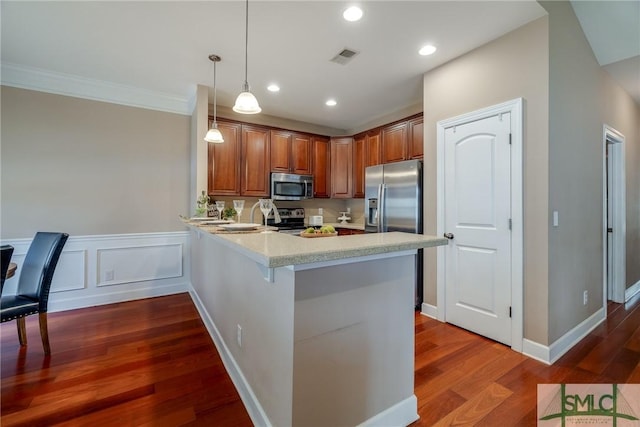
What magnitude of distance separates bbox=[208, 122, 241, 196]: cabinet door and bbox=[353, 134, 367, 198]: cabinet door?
6.43ft

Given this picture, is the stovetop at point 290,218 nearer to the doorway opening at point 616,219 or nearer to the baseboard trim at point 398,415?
the baseboard trim at point 398,415

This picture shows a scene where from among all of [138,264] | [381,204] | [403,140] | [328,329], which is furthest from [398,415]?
[138,264]

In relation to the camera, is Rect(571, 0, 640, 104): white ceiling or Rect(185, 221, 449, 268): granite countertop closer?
Rect(185, 221, 449, 268): granite countertop

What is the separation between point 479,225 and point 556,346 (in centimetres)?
109

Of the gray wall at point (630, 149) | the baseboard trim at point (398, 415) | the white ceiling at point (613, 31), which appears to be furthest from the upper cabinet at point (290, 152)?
the gray wall at point (630, 149)

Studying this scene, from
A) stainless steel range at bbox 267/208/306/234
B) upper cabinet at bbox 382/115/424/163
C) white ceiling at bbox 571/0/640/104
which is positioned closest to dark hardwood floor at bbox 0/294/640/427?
stainless steel range at bbox 267/208/306/234

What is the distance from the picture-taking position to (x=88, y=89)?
3309mm

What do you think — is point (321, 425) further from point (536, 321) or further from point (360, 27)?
point (360, 27)

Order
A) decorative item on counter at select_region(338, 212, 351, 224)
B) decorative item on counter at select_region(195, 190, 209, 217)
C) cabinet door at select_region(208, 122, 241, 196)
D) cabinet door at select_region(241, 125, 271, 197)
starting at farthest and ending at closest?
decorative item on counter at select_region(338, 212, 351, 224) < cabinet door at select_region(241, 125, 271, 197) < cabinet door at select_region(208, 122, 241, 196) < decorative item on counter at select_region(195, 190, 209, 217)

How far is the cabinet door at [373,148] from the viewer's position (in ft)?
14.3

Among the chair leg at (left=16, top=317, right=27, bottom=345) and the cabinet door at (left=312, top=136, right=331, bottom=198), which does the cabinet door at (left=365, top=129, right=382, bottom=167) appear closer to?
the cabinet door at (left=312, top=136, right=331, bottom=198)

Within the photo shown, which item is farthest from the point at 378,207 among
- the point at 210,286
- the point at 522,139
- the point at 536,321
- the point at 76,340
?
the point at 76,340

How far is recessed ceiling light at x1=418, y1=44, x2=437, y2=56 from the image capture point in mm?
2580

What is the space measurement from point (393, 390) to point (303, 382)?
0.60 metres
